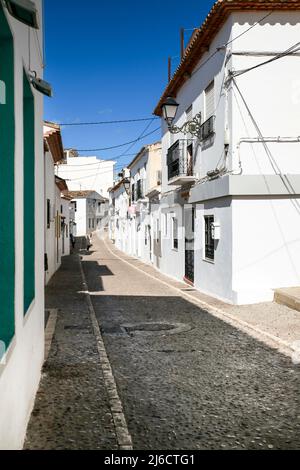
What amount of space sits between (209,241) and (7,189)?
9796 mm

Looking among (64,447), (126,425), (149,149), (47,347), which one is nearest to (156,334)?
(47,347)

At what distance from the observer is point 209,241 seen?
40.7 feet

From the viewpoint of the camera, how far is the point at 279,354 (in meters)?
6.12

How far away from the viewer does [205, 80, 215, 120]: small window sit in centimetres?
1173

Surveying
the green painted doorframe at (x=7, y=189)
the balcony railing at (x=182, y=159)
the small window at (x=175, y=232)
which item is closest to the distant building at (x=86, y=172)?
the small window at (x=175, y=232)

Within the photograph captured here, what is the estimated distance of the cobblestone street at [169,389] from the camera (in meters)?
3.66

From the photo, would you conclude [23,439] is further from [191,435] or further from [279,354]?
[279,354]

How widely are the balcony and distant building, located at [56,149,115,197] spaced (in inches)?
1800

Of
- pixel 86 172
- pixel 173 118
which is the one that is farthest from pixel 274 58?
pixel 86 172

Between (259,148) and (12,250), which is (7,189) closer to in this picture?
(12,250)

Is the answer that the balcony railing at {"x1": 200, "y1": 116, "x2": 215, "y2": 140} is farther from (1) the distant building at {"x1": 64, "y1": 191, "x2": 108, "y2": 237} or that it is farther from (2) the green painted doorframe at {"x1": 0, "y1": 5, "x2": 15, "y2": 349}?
(1) the distant building at {"x1": 64, "y1": 191, "x2": 108, "y2": 237}

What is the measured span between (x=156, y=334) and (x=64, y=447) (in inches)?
159

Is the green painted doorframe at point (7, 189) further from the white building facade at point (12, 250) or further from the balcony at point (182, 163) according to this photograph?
the balcony at point (182, 163)

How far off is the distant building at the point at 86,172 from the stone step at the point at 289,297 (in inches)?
2023
